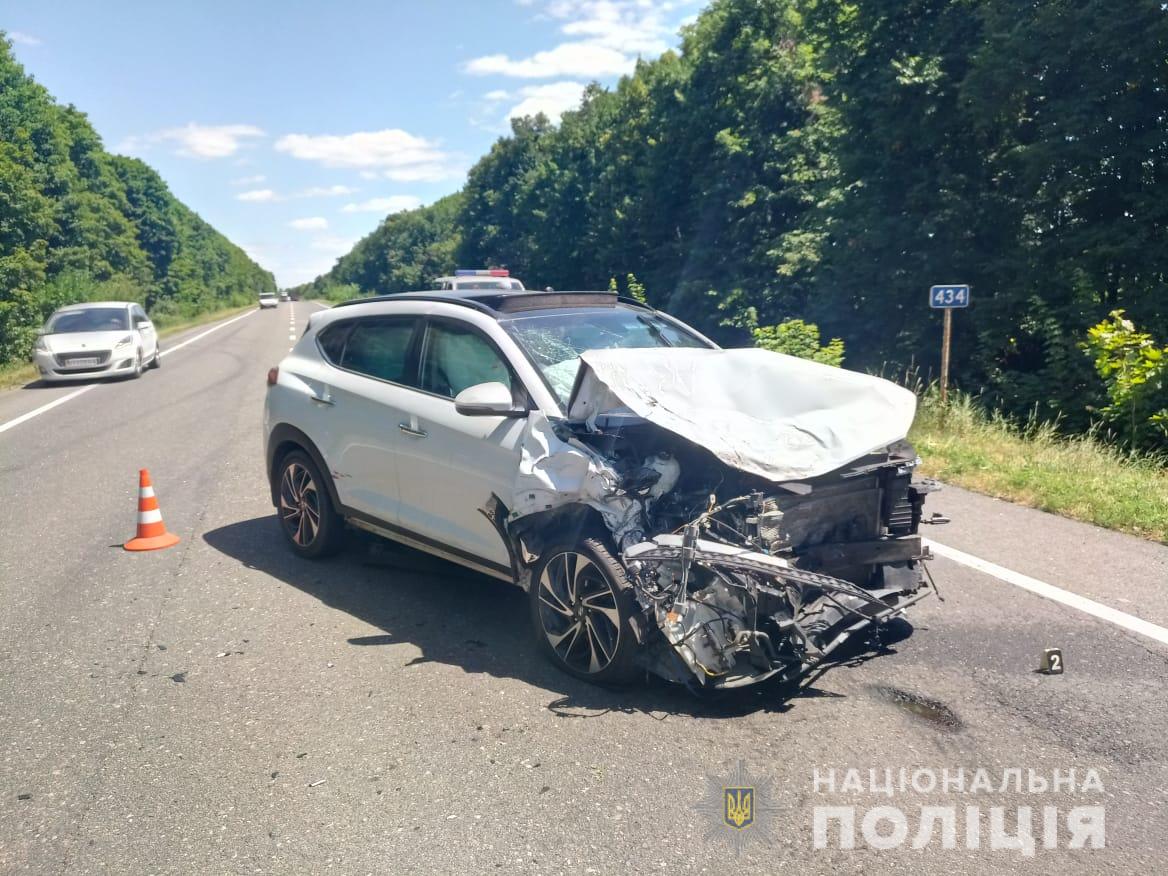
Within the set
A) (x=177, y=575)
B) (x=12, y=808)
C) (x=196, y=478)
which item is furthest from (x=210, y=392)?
(x=12, y=808)

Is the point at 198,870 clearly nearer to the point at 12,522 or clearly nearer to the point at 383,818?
the point at 383,818

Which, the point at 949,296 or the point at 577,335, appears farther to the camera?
the point at 949,296

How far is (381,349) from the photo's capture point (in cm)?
589

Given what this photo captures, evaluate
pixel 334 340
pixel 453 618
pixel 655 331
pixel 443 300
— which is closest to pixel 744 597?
pixel 453 618

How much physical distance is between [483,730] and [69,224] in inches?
2028

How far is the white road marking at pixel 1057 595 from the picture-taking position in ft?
15.8

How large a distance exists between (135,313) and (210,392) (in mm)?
5528

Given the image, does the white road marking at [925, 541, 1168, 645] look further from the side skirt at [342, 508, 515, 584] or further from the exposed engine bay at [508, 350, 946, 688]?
the side skirt at [342, 508, 515, 584]

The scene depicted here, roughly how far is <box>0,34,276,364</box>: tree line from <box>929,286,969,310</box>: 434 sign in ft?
77.2

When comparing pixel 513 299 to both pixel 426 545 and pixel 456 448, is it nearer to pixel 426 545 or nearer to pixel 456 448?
pixel 456 448

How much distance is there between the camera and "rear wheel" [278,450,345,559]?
6195mm

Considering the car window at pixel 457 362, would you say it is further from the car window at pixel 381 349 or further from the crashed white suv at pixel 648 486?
the car window at pixel 381 349

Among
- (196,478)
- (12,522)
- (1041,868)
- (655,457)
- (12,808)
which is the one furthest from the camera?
(196,478)

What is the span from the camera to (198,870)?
3.06m
